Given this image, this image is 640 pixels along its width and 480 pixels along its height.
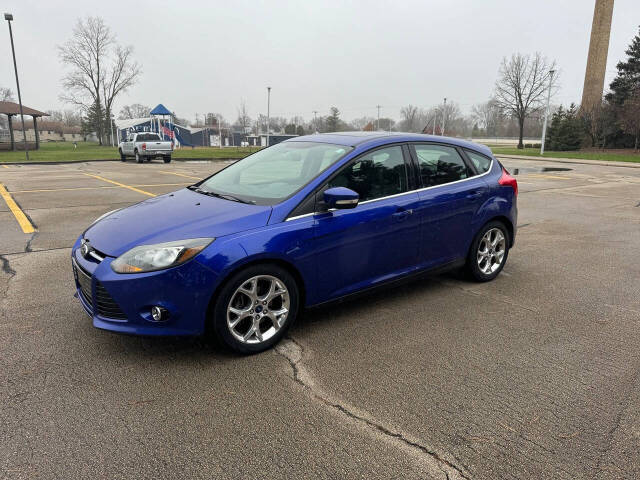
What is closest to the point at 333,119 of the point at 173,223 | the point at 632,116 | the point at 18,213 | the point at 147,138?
the point at 632,116

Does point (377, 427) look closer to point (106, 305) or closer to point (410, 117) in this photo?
point (106, 305)

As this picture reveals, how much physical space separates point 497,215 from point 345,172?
81.2 inches

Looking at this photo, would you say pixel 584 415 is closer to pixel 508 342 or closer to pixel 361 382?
pixel 508 342

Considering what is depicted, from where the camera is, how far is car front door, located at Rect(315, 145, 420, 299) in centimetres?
352

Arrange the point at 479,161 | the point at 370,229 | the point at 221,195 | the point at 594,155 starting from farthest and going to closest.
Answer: the point at 594,155 < the point at 479,161 < the point at 221,195 < the point at 370,229

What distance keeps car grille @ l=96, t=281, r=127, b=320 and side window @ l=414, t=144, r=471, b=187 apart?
2.79m

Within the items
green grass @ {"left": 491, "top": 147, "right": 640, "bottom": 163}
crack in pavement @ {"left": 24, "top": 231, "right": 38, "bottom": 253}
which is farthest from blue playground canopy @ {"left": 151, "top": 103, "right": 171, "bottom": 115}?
crack in pavement @ {"left": 24, "top": 231, "right": 38, "bottom": 253}

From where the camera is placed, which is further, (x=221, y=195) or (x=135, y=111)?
(x=135, y=111)

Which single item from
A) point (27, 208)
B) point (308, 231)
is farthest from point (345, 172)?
point (27, 208)

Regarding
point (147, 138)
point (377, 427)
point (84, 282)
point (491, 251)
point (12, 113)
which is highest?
point (12, 113)

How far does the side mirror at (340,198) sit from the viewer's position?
132 inches

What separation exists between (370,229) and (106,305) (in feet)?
6.73

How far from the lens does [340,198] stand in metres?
3.35

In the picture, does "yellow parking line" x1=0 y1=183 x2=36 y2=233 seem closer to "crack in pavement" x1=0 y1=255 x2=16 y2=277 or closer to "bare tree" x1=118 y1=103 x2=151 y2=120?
"crack in pavement" x1=0 y1=255 x2=16 y2=277
